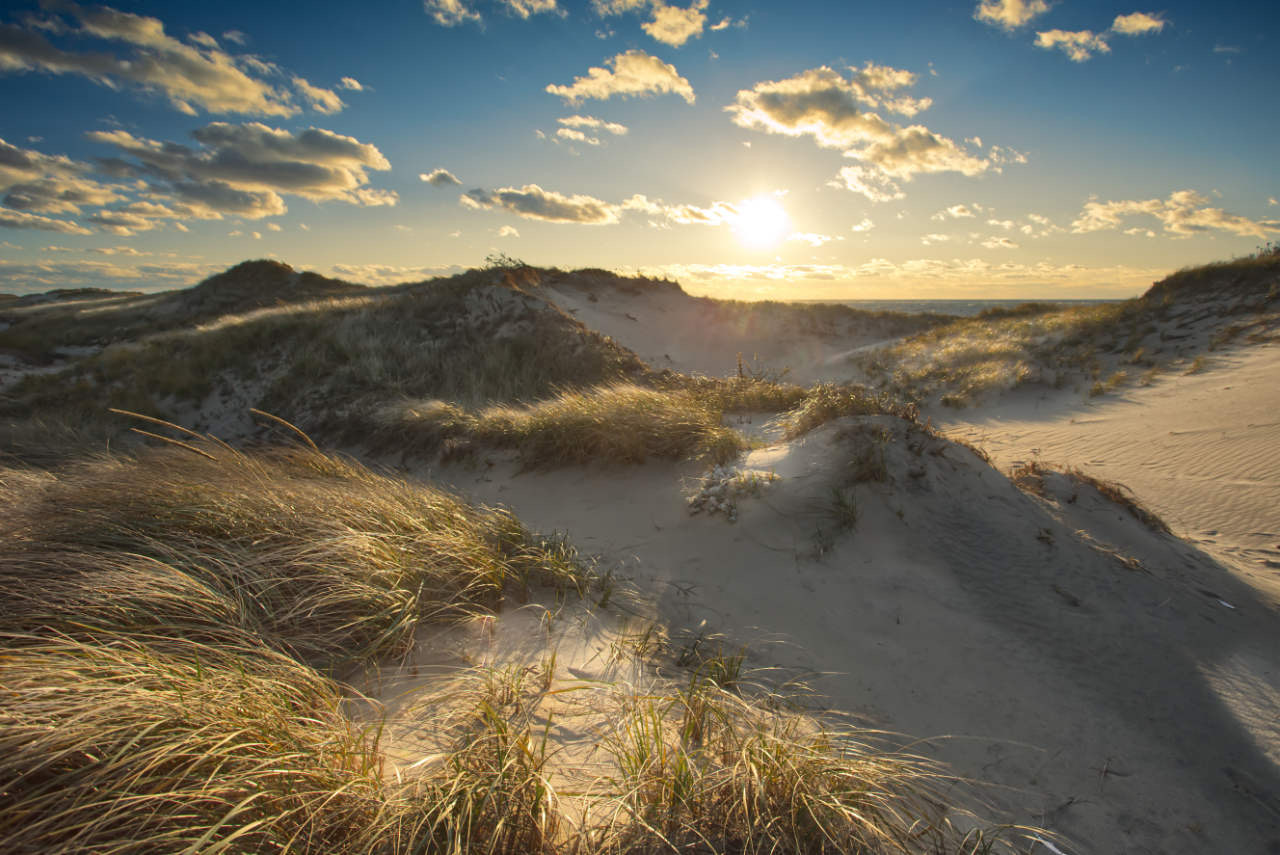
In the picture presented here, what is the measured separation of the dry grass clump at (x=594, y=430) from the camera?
5879 mm

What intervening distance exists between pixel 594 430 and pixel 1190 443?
963cm

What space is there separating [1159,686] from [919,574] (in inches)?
57.4

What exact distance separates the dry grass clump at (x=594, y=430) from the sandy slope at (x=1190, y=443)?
5.18m

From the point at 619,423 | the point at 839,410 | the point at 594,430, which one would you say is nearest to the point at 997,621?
the point at 839,410

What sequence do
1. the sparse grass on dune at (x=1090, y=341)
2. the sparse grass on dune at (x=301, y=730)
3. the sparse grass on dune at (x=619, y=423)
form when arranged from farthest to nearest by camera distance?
the sparse grass on dune at (x=1090, y=341) → the sparse grass on dune at (x=619, y=423) → the sparse grass on dune at (x=301, y=730)

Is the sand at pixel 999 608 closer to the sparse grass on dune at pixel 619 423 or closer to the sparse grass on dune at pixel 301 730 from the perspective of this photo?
the sparse grass on dune at pixel 619 423

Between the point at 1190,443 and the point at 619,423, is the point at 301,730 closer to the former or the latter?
the point at 619,423

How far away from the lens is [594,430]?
20.1 ft

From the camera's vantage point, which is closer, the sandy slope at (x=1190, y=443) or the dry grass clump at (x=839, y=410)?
the dry grass clump at (x=839, y=410)

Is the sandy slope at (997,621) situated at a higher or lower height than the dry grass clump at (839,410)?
lower

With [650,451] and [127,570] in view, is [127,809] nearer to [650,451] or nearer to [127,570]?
[127,570]

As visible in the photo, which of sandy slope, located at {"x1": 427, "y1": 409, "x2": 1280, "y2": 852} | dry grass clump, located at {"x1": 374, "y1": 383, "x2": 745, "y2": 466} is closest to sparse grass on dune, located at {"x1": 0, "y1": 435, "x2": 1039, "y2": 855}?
sandy slope, located at {"x1": 427, "y1": 409, "x2": 1280, "y2": 852}

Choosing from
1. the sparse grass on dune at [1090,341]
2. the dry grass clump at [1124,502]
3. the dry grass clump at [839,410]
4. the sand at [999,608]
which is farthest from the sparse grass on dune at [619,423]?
the sparse grass on dune at [1090,341]

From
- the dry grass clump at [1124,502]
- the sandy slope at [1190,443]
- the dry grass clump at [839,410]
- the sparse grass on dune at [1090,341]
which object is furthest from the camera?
the sparse grass on dune at [1090,341]
